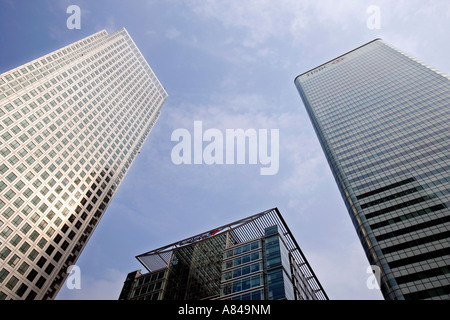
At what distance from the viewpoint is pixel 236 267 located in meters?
62.2

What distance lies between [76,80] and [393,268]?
10808cm

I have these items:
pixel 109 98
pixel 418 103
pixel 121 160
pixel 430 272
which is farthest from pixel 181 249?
pixel 418 103

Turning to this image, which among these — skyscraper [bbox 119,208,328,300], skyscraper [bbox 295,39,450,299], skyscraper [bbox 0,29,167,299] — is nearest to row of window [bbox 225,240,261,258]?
skyscraper [bbox 119,208,328,300]

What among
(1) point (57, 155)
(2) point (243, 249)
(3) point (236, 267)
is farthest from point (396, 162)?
(1) point (57, 155)

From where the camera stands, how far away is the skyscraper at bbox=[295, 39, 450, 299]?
211 ft

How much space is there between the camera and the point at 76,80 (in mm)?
102062

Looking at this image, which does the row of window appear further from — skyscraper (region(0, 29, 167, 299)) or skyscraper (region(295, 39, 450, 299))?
skyscraper (region(0, 29, 167, 299))

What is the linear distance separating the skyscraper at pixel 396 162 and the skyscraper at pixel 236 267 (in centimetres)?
2077

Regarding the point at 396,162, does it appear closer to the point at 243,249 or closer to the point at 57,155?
the point at 243,249

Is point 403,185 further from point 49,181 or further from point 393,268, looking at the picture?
point 49,181

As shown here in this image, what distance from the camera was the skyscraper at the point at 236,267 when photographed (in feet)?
182

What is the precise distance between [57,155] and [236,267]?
58686 millimetres

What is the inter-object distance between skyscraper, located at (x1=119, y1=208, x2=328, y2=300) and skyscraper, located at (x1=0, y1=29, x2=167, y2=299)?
22.0m
